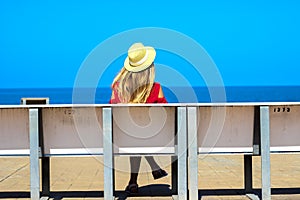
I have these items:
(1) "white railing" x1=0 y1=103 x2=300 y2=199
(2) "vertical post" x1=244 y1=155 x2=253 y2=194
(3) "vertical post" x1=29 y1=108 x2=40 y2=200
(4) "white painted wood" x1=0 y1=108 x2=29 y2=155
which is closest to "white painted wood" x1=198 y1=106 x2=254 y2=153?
(1) "white railing" x1=0 y1=103 x2=300 y2=199

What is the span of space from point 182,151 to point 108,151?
83 centimetres

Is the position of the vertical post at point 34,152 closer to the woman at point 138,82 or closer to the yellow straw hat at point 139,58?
the woman at point 138,82

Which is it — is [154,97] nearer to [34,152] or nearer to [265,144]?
[265,144]

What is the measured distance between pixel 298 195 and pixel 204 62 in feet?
6.54

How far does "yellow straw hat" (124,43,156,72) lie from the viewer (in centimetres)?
752

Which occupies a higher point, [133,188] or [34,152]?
[34,152]

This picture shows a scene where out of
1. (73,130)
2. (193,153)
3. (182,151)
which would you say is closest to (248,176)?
(193,153)

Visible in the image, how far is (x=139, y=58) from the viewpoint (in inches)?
297

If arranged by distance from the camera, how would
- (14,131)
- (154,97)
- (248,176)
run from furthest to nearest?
1. (248,176)
2. (154,97)
3. (14,131)

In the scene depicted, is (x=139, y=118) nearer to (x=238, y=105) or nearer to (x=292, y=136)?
(x=238, y=105)

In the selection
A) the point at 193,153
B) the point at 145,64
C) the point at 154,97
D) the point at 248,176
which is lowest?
the point at 248,176

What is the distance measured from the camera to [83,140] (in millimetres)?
6902

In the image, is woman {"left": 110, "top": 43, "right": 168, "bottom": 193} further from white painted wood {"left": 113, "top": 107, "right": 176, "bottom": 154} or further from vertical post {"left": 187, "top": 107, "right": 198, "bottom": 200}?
vertical post {"left": 187, "top": 107, "right": 198, "bottom": 200}

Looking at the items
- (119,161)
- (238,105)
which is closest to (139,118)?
(238,105)
